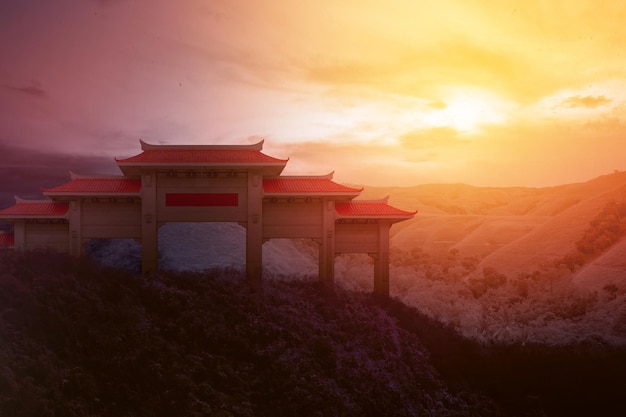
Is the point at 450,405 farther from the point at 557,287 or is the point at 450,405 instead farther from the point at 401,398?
the point at 557,287

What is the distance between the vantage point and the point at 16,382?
12914 mm

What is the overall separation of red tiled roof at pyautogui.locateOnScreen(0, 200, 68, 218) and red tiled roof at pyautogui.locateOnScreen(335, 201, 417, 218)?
14.7m

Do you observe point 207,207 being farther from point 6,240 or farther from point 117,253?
point 117,253

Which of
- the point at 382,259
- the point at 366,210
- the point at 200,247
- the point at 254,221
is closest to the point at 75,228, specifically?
the point at 254,221

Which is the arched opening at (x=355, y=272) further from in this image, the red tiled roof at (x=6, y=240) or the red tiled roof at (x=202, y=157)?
the red tiled roof at (x=6, y=240)

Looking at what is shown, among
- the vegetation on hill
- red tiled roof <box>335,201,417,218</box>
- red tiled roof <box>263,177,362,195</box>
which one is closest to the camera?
the vegetation on hill

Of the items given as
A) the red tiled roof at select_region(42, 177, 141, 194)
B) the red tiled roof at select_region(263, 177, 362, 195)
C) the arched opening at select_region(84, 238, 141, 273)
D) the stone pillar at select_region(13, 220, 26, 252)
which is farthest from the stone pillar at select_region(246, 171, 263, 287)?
the stone pillar at select_region(13, 220, 26, 252)

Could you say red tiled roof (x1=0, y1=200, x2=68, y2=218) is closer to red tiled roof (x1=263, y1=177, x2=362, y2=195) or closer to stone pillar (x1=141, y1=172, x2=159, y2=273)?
stone pillar (x1=141, y1=172, x2=159, y2=273)

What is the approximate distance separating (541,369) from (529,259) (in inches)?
1693

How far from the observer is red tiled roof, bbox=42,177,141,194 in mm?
25438

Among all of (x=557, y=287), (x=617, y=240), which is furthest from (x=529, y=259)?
(x=557, y=287)

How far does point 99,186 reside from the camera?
2603cm

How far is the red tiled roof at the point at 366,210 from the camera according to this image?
2645 cm

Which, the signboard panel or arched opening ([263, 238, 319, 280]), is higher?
the signboard panel
